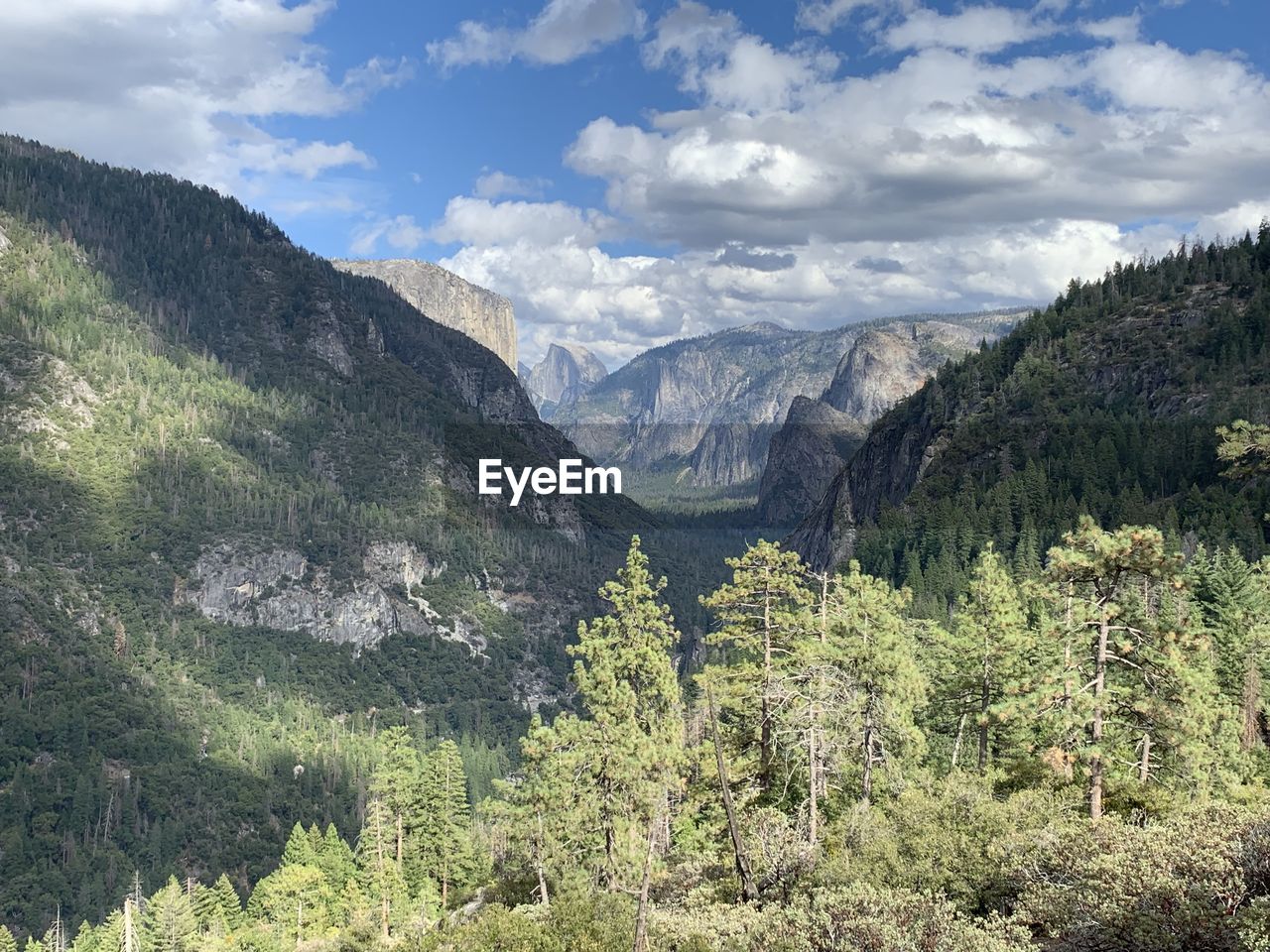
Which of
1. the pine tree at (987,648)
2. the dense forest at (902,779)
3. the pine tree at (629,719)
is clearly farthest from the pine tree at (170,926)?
the pine tree at (987,648)

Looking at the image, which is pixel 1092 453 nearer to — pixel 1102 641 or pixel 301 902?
pixel 301 902

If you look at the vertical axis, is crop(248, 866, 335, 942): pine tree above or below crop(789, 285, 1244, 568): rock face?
below

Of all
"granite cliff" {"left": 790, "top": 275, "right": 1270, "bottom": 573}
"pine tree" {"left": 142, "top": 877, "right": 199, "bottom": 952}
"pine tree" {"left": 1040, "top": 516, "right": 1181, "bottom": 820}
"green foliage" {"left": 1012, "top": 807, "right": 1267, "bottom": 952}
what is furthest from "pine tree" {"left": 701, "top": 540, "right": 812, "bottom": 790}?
"granite cliff" {"left": 790, "top": 275, "right": 1270, "bottom": 573}

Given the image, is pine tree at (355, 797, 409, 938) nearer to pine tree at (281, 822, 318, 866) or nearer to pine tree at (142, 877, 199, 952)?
pine tree at (281, 822, 318, 866)

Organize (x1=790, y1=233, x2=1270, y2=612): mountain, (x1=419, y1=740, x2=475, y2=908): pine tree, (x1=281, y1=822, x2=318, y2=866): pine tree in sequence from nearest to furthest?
(x1=419, y1=740, x2=475, y2=908): pine tree < (x1=281, y1=822, x2=318, y2=866): pine tree < (x1=790, y1=233, x2=1270, y2=612): mountain

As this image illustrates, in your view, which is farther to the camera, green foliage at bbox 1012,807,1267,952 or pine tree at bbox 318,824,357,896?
pine tree at bbox 318,824,357,896

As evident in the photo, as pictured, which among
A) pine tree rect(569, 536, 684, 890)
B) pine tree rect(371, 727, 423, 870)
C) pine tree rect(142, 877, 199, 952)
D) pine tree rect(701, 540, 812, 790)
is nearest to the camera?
pine tree rect(569, 536, 684, 890)

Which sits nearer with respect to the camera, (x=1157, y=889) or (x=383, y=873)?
(x=1157, y=889)

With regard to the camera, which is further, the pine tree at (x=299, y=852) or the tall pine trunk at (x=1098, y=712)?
the pine tree at (x=299, y=852)

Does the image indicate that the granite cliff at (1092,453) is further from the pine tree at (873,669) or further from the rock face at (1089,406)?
the pine tree at (873,669)

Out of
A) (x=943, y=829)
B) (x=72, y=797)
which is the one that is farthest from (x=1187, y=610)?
(x=72, y=797)

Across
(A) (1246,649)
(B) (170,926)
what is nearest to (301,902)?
(B) (170,926)
